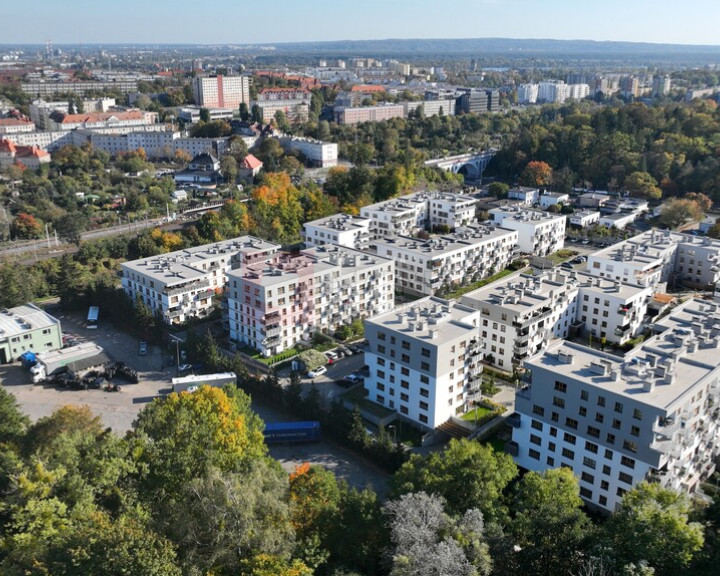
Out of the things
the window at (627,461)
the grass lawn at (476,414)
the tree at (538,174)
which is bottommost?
the grass lawn at (476,414)

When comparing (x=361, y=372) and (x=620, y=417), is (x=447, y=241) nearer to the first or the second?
(x=361, y=372)

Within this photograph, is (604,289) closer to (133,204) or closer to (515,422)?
(515,422)

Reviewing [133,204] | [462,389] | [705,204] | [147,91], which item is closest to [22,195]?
[133,204]

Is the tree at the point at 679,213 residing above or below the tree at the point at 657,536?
above

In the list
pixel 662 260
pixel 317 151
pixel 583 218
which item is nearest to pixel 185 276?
pixel 662 260

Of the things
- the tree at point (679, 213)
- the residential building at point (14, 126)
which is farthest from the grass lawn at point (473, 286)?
the residential building at point (14, 126)

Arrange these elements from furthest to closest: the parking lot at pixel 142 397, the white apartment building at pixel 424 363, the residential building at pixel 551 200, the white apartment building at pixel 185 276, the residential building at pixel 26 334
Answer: the residential building at pixel 551 200 < the white apartment building at pixel 185 276 < the residential building at pixel 26 334 < the white apartment building at pixel 424 363 < the parking lot at pixel 142 397

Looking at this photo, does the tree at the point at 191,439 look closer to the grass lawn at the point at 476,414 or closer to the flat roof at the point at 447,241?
the grass lawn at the point at 476,414

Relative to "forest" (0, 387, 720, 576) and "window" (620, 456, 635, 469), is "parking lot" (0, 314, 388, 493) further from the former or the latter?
"window" (620, 456, 635, 469)

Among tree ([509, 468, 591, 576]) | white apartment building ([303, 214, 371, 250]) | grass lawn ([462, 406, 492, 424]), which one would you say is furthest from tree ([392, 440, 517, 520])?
white apartment building ([303, 214, 371, 250])
